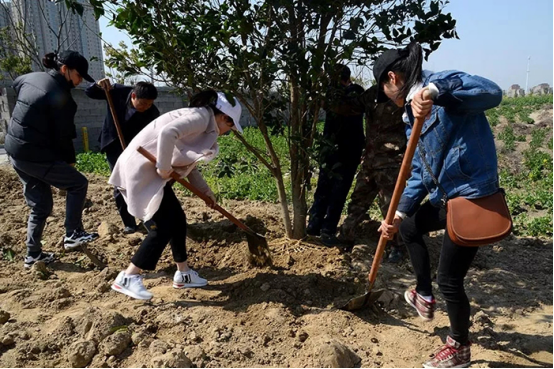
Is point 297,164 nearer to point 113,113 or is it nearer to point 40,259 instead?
point 113,113

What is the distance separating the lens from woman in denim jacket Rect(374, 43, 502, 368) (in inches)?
86.1

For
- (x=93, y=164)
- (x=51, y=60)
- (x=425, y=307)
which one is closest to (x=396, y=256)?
(x=425, y=307)

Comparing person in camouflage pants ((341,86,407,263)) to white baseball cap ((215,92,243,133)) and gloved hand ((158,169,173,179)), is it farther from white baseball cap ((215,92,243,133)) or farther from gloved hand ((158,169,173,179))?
gloved hand ((158,169,173,179))

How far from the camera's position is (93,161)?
932 centimetres

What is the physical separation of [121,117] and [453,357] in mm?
3597

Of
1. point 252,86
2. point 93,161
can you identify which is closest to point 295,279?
point 252,86

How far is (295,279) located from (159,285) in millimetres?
1070

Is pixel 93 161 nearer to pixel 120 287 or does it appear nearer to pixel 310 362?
pixel 120 287

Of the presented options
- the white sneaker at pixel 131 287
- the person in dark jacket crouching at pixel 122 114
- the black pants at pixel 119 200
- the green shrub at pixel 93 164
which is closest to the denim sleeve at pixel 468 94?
the white sneaker at pixel 131 287

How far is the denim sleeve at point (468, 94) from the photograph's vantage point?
2150 millimetres

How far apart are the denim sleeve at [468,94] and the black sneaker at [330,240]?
7.48ft

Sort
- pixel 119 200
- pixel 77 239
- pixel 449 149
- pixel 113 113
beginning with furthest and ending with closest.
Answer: pixel 119 200 < pixel 113 113 < pixel 77 239 < pixel 449 149

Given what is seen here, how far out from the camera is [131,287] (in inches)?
126

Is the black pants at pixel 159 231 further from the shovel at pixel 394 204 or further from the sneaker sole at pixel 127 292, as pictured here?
the shovel at pixel 394 204
